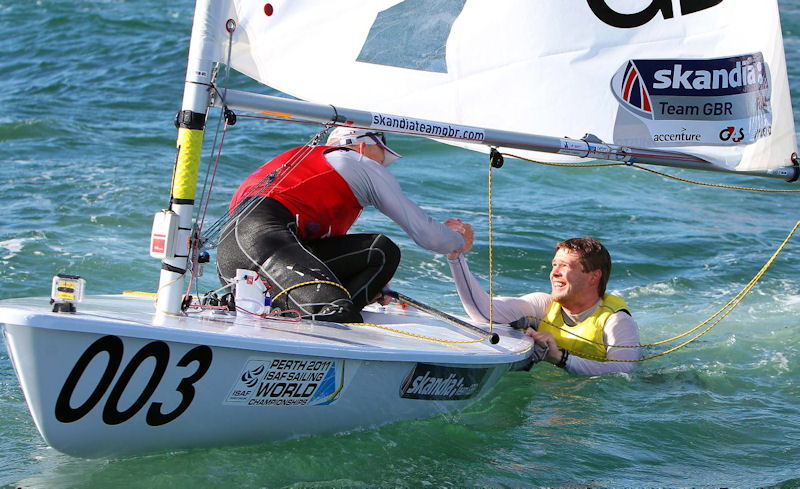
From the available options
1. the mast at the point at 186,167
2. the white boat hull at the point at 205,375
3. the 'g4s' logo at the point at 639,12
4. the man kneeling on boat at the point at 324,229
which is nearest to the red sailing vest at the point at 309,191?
the man kneeling on boat at the point at 324,229

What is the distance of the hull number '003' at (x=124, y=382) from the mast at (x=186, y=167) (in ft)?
0.98

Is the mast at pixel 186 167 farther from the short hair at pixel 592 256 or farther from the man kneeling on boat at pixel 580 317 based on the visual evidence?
the short hair at pixel 592 256

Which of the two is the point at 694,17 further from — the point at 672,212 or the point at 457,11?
the point at 672,212

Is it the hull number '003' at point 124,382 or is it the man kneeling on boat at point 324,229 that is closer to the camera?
the hull number '003' at point 124,382

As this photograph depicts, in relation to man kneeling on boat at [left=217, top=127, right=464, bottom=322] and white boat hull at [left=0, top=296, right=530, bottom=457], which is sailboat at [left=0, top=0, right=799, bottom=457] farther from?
man kneeling on boat at [left=217, top=127, right=464, bottom=322]

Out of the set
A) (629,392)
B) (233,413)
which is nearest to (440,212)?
(629,392)

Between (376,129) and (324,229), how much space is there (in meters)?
0.63

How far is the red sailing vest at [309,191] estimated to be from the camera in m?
3.88

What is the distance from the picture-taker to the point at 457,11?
4.12 metres

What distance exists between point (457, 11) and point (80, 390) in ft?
7.39

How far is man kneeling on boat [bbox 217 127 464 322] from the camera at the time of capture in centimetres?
368

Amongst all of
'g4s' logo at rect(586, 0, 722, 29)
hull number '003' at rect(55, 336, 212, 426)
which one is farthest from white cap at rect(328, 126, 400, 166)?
hull number '003' at rect(55, 336, 212, 426)

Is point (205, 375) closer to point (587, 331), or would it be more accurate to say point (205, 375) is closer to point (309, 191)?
Answer: point (309, 191)

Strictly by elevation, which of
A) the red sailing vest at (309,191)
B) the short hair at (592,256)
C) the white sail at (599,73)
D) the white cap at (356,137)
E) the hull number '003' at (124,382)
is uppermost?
the white sail at (599,73)
